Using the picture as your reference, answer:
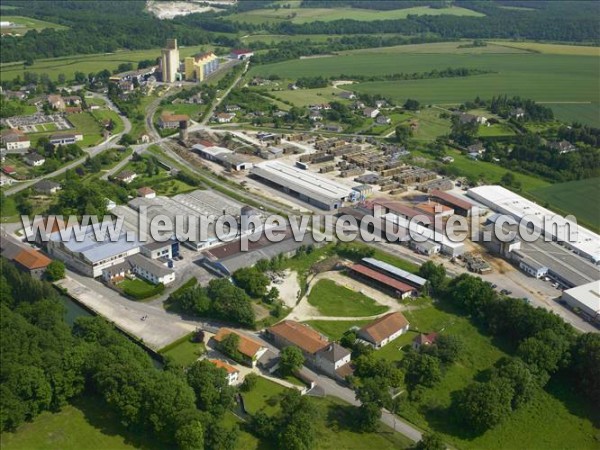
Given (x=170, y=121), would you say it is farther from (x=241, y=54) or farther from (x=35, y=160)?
(x=241, y=54)

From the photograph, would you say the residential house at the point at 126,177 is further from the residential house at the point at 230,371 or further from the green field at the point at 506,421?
the green field at the point at 506,421

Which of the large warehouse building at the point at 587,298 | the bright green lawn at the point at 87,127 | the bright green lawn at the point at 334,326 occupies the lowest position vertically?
the bright green lawn at the point at 87,127

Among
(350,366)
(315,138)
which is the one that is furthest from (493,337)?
(315,138)

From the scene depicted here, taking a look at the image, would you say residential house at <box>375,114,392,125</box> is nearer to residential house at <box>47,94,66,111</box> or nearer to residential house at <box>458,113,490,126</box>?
residential house at <box>458,113,490,126</box>

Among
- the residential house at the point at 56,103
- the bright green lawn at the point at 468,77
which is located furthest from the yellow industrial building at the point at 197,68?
the residential house at the point at 56,103

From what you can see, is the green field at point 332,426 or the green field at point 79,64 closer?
the green field at point 332,426

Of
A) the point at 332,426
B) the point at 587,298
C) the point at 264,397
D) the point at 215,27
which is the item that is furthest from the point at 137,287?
the point at 215,27

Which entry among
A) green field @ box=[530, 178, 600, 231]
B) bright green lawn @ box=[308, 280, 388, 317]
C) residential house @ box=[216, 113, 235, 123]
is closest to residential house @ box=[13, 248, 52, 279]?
bright green lawn @ box=[308, 280, 388, 317]
